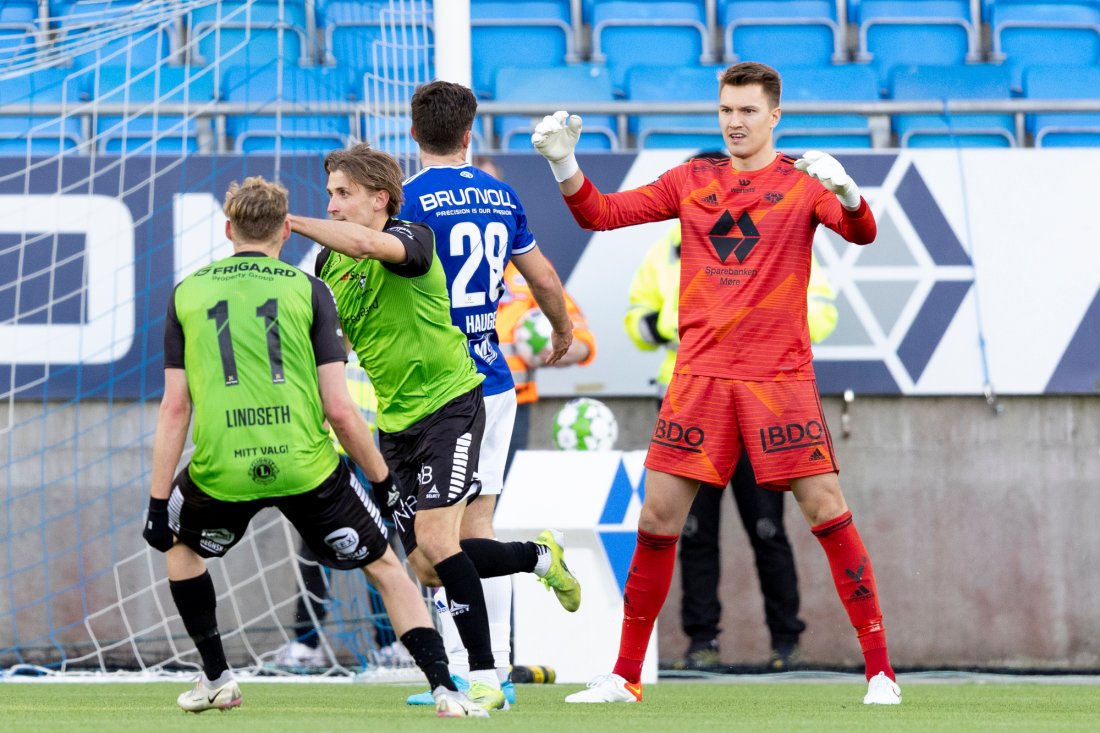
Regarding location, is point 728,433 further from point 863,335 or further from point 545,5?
point 545,5

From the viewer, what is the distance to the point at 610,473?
7336mm

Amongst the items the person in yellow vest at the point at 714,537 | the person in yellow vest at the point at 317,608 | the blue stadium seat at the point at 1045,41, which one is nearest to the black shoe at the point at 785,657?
the person in yellow vest at the point at 714,537

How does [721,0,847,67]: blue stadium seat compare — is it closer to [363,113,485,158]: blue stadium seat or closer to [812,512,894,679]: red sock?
[363,113,485,158]: blue stadium seat

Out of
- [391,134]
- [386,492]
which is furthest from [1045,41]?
[386,492]

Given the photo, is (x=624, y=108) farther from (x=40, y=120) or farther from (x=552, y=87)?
(x=40, y=120)

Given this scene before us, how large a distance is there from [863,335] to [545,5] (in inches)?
144

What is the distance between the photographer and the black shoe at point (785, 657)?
7.74 m

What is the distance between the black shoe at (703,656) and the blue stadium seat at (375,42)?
308 centimetres

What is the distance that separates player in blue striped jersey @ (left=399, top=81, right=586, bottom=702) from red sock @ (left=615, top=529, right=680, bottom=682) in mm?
441

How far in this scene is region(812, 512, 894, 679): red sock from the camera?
214 inches

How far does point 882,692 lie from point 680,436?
1.09 m

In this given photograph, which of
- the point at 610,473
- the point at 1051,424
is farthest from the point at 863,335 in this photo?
Answer: the point at 610,473

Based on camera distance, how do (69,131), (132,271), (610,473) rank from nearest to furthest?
1. (610,473)
2. (132,271)
3. (69,131)

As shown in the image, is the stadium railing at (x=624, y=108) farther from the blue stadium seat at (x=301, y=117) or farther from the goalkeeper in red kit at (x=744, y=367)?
the goalkeeper in red kit at (x=744, y=367)
